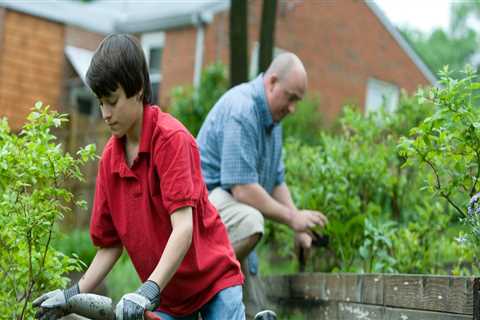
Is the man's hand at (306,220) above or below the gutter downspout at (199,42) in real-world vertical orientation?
below

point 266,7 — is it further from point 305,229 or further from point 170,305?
point 170,305

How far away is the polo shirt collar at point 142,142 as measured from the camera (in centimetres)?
323

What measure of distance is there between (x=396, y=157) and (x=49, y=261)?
115 inches

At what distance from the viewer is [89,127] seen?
53.6ft

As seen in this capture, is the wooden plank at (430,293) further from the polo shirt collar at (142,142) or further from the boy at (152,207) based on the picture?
the polo shirt collar at (142,142)

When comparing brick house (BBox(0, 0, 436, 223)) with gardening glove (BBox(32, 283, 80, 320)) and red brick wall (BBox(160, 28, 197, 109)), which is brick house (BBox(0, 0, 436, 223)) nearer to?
red brick wall (BBox(160, 28, 197, 109))

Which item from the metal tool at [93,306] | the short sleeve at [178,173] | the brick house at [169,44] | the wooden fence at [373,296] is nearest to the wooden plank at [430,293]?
the wooden fence at [373,296]

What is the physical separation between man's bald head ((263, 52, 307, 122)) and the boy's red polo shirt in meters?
1.82

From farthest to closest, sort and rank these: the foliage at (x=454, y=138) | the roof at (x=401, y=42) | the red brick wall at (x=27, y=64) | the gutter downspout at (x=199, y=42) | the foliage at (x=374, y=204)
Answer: the roof at (x=401, y=42) < the red brick wall at (x=27, y=64) < the gutter downspout at (x=199, y=42) < the foliage at (x=374, y=204) < the foliage at (x=454, y=138)

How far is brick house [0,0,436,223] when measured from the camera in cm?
1916

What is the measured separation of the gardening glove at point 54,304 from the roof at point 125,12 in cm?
1584

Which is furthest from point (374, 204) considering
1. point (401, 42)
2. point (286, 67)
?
point (401, 42)

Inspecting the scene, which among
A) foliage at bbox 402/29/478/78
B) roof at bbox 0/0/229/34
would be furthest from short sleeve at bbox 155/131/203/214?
foliage at bbox 402/29/478/78

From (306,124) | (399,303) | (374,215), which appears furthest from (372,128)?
(306,124)
